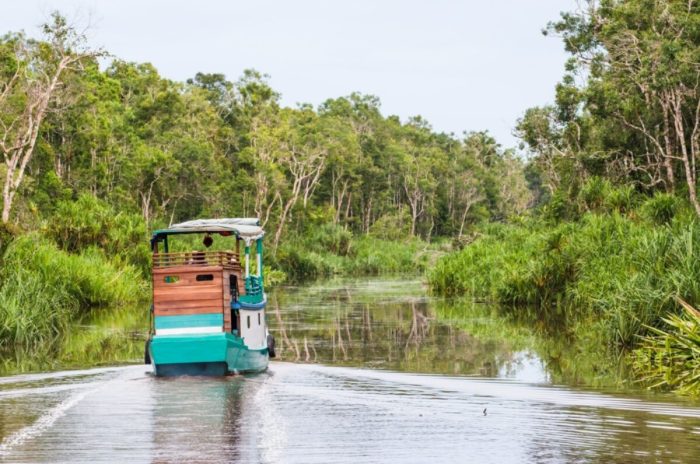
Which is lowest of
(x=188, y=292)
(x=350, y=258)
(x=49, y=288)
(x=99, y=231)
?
(x=49, y=288)

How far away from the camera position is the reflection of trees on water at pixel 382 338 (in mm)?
19391

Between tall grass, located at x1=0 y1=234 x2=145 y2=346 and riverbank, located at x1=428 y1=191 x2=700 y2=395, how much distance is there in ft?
37.7

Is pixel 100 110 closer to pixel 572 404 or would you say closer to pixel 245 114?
pixel 245 114

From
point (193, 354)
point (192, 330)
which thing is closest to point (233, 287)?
point (192, 330)

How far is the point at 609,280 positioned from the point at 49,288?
13463 mm

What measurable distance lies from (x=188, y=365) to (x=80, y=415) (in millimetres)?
3657

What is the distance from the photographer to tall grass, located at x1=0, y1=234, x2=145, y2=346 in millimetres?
22016

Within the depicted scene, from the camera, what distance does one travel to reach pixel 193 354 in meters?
16.0

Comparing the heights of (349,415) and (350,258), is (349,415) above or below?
below

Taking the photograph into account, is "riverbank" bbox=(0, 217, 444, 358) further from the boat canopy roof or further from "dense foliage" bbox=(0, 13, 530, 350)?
the boat canopy roof

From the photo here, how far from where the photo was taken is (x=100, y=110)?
158ft

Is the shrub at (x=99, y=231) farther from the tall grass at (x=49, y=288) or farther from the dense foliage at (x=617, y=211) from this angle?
the dense foliage at (x=617, y=211)

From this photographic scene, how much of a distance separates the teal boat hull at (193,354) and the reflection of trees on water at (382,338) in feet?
11.5

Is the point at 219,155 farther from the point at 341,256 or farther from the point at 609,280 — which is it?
the point at 609,280
